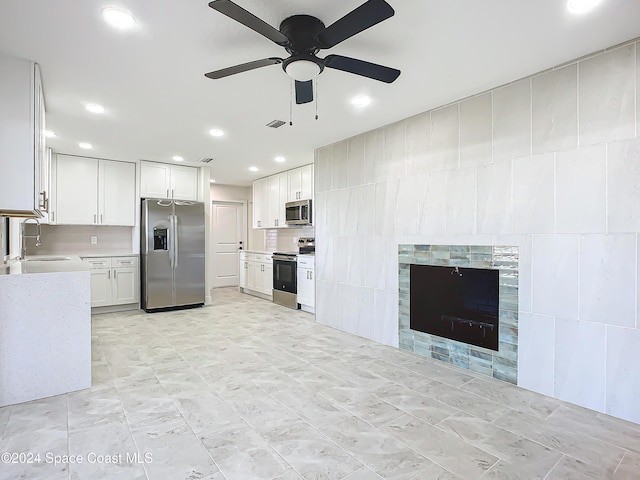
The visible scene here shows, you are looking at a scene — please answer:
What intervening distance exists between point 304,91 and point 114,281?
188 inches

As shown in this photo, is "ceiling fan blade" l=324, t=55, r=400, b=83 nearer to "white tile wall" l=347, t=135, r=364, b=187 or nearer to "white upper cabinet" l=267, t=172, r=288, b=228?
"white tile wall" l=347, t=135, r=364, b=187

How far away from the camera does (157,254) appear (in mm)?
5660

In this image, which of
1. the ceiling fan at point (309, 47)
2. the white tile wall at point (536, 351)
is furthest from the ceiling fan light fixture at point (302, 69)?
the white tile wall at point (536, 351)

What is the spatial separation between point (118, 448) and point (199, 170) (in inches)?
199

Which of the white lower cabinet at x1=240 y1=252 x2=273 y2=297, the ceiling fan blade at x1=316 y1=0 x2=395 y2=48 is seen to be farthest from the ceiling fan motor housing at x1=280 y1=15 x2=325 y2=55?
the white lower cabinet at x1=240 y1=252 x2=273 y2=297

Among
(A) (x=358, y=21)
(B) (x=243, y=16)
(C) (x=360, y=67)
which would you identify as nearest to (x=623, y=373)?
(C) (x=360, y=67)

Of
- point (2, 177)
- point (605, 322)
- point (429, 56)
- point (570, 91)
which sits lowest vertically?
point (605, 322)

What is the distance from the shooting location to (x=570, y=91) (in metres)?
2.62

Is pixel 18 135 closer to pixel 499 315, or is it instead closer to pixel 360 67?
pixel 360 67

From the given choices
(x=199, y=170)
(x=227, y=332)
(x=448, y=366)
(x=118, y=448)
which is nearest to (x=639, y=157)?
(x=448, y=366)

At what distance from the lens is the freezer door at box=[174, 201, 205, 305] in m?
5.86

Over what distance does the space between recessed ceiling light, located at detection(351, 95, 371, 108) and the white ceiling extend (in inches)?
2.9

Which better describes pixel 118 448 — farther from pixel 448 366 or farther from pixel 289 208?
pixel 289 208

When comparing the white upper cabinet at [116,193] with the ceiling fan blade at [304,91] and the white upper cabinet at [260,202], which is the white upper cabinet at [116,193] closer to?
the white upper cabinet at [260,202]
